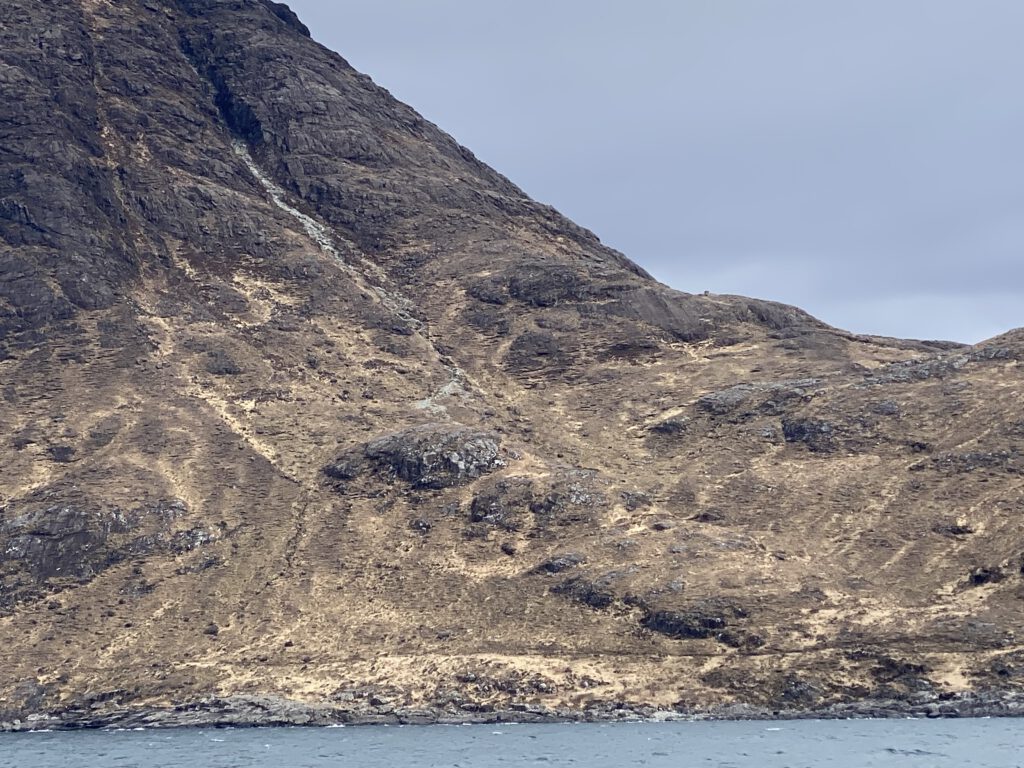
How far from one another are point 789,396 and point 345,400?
37.2 m

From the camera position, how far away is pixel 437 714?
81.1 meters

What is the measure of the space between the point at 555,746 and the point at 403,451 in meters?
40.2

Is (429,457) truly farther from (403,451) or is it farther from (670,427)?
(670,427)

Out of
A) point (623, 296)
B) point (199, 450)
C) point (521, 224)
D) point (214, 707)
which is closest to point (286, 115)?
point (521, 224)

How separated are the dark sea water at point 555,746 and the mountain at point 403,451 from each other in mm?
3316

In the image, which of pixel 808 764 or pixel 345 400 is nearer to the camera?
pixel 808 764

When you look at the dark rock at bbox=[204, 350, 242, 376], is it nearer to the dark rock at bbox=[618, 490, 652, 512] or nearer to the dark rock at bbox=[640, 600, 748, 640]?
the dark rock at bbox=[618, 490, 652, 512]

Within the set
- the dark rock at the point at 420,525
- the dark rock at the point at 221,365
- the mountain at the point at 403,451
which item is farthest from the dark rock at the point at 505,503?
the dark rock at the point at 221,365

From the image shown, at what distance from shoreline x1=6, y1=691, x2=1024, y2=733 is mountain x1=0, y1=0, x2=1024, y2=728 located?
235mm

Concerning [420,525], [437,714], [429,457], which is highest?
[429,457]

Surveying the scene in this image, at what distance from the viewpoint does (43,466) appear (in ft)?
343

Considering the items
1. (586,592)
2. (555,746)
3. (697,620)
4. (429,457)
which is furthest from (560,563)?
(555,746)

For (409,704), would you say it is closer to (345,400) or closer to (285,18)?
(345,400)

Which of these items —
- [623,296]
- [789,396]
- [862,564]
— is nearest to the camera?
[862,564]
